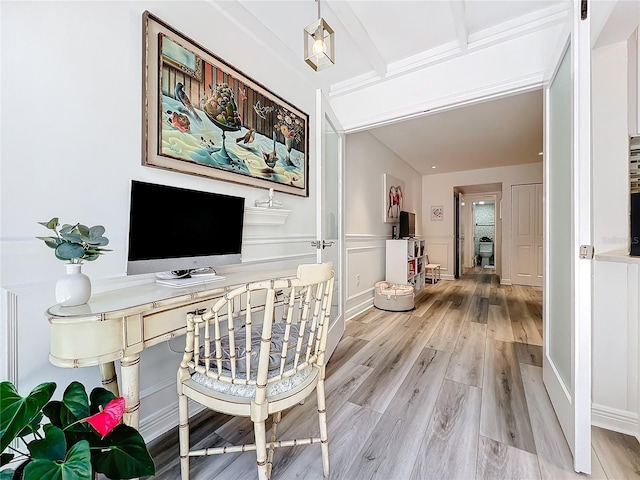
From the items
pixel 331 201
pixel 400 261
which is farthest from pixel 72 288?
pixel 400 261

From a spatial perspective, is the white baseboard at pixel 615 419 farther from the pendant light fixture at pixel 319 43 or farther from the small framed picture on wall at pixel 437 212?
the small framed picture on wall at pixel 437 212

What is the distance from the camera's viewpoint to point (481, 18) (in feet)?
6.50

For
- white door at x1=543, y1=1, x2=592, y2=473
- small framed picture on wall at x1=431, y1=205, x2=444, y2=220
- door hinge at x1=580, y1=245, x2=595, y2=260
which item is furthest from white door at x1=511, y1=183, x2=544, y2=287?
door hinge at x1=580, y1=245, x2=595, y2=260

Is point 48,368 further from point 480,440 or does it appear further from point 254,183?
point 480,440

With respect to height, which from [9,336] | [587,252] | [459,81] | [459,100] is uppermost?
[459,81]

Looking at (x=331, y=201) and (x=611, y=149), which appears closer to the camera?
(x=611, y=149)

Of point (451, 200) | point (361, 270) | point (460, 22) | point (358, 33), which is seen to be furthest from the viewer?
point (451, 200)

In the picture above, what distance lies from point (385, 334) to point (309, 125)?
2245mm

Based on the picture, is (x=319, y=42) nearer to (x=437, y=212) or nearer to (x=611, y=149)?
(x=611, y=149)

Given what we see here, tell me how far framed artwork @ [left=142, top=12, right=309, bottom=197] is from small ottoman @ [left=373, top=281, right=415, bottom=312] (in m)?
2.29

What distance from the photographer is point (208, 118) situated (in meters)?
1.67

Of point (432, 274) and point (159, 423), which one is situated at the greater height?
point (432, 274)

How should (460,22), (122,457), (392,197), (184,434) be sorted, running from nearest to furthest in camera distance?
(122,457) → (184,434) → (460,22) → (392,197)

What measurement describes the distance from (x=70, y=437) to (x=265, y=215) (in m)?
1.53
